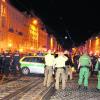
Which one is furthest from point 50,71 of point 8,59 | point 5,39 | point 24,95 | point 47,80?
point 5,39

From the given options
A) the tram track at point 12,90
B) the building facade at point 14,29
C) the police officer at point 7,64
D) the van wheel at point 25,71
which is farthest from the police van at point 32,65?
the building facade at point 14,29

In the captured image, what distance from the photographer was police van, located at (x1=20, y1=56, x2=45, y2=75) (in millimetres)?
36094

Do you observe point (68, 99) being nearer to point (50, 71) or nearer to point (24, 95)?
point (24, 95)

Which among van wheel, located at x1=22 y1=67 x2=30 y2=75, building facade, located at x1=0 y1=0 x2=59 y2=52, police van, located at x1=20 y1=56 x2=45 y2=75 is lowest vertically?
van wheel, located at x1=22 y1=67 x2=30 y2=75

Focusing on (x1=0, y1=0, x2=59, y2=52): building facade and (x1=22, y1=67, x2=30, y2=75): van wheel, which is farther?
(x1=0, y1=0, x2=59, y2=52): building facade

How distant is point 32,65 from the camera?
3653 cm

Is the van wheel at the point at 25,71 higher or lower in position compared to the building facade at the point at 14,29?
lower

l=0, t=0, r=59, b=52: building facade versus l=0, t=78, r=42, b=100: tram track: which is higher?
l=0, t=0, r=59, b=52: building facade

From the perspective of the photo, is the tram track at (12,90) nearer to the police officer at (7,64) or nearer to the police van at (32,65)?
the police officer at (7,64)

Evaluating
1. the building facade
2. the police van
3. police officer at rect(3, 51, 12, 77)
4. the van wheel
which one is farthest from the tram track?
the building facade

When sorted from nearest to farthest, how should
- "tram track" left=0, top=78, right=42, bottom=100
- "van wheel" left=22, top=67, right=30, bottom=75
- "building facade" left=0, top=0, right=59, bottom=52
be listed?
1. "tram track" left=0, top=78, right=42, bottom=100
2. "van wheel" left=22, top=67, right=30, bottom=75
3. "building facade" left=0, top=0, right=59, bottom=52

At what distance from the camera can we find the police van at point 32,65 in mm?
36094

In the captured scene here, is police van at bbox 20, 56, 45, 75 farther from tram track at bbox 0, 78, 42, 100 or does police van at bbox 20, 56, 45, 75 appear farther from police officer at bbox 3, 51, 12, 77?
tram track at bbox 0, 78, 42, 100

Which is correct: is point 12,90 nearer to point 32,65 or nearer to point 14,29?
point 32,65
